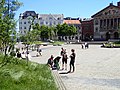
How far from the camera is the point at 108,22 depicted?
114 meters

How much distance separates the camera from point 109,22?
113 metres

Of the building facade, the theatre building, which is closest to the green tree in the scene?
the theatre building

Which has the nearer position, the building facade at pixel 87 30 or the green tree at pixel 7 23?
the green tree at pixel 7 23

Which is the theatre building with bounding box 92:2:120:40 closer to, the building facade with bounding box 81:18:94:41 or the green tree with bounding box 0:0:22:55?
the building facade with bounding box 81:18:94:41

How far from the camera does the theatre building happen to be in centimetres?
11081

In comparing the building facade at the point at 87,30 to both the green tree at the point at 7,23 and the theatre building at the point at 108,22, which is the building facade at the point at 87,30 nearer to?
the theatre building at the point at 108,22

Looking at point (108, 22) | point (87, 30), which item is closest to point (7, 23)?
point (108, 22)

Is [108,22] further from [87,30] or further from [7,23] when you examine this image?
[7,23]

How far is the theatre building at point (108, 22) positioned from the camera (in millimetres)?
110806

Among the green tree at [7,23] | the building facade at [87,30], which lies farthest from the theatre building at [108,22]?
the green tree at [7,23]

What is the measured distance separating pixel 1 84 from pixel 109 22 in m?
105

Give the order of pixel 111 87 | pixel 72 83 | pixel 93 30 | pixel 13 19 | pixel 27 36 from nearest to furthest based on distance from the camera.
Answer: pixel 13 19, pixel 111 87, pixel 72 83, pixel 27 36, pixel 93 30

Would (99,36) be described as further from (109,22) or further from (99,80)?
(99,80)

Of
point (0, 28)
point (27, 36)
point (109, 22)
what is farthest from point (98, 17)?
point (0, 28)
